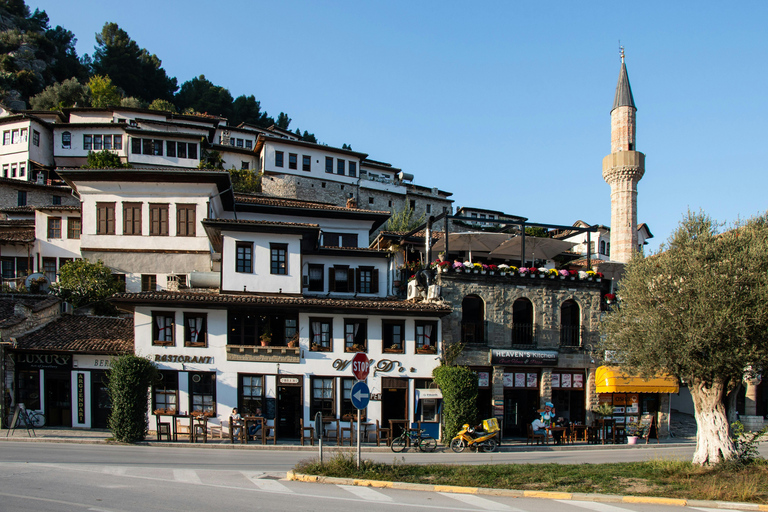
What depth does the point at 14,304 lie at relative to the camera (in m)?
27.1

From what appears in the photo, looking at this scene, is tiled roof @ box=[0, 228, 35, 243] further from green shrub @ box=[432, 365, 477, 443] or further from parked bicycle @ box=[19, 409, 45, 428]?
green shrub @ box=[432, 365, 477, 443]

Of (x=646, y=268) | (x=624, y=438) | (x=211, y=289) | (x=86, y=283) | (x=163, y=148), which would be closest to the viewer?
(x=646, y=268)

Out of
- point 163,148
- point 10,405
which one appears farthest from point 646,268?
point 163,148

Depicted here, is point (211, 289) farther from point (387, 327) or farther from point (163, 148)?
point (163, 148)

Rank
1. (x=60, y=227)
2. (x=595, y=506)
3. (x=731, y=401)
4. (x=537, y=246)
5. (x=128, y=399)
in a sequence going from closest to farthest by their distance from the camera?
(x=595, y=506), (x=731, y=401), (x=128, y=399), (x=537, y=246), (x=60, y=227)

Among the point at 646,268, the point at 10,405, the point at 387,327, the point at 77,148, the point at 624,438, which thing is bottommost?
the point at 624,438

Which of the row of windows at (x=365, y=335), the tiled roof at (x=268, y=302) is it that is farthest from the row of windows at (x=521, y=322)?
the row of windows at (x=365, y=335)

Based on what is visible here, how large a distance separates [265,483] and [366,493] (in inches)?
98.7

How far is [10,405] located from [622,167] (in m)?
46.1

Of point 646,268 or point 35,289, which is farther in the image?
point 35,289

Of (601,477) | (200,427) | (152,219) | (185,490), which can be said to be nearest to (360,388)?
(185,490)

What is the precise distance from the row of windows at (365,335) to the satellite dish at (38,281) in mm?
19025

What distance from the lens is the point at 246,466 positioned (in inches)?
637

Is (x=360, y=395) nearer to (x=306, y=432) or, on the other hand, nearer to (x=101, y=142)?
(x=306, y=432)
